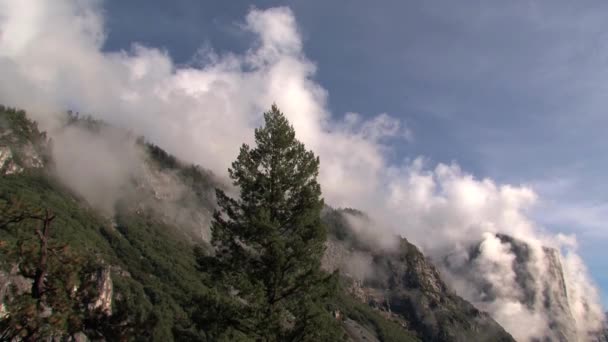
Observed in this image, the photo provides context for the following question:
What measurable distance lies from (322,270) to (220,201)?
6.68m

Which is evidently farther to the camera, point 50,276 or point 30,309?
point 50,276

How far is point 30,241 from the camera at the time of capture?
18.4 metres

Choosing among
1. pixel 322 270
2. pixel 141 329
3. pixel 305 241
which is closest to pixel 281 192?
pixel 305 241

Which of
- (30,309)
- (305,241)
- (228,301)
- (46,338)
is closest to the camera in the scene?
(30,309)

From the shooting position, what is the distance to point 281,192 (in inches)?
1024

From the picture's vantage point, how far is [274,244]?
24062 mm

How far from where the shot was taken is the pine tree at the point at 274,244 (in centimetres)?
2358

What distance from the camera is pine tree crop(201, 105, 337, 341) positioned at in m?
23.6

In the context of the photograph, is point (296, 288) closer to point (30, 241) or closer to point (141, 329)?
point (141, 329)

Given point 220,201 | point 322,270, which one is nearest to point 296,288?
point 322,270

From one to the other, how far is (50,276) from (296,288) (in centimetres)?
1134

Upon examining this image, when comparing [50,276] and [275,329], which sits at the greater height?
[275,329]

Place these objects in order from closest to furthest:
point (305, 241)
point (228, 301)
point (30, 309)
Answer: point (30, 309), point (228, 301), point (305, 241)

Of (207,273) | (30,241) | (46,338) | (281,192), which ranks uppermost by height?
(281,192)
